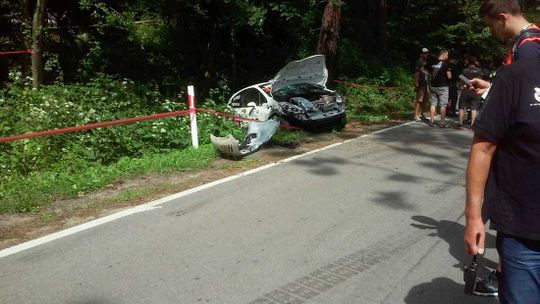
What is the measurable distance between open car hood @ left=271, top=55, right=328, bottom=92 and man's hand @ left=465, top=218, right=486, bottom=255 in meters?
10.2

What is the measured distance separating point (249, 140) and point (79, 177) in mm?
3307

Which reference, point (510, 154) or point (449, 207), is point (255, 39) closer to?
point (449, 207)

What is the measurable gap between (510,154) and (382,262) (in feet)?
7.76

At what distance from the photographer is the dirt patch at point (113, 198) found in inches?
210

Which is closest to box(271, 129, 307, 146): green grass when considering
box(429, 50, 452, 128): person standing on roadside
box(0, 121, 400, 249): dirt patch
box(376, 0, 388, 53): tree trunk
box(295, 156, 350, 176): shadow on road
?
box(0, 121, 400, 249): dirt patch

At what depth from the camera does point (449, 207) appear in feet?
19.4

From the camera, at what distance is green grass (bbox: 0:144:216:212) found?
6164 mm

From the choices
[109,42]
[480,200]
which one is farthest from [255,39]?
[480,200]

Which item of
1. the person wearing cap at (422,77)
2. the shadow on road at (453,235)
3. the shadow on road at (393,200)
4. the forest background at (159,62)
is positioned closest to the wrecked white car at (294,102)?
the forest background at (159,62)

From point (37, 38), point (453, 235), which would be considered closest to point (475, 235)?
point (453, 235)

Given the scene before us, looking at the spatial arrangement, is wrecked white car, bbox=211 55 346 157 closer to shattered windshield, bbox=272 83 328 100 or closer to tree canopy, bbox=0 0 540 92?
shattered windshield, bbox=272 83 328 100

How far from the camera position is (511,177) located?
2.15 metres

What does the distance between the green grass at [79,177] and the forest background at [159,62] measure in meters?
0.02

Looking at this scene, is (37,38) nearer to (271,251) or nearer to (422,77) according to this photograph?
(422,77)
